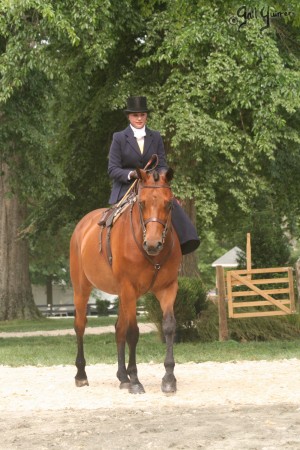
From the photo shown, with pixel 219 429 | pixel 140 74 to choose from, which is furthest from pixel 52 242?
pixel 219 429

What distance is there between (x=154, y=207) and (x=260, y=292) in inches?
397

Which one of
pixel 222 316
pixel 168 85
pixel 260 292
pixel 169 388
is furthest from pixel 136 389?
pixel 168 85

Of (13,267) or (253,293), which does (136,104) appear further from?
(13,267)

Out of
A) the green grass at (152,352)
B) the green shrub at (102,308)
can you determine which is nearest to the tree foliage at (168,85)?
the green grass at (152,352)

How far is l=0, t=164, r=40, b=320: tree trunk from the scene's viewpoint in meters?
36.6

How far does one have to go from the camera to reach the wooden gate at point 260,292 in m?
20.8

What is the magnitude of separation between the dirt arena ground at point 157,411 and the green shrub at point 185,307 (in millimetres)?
5335

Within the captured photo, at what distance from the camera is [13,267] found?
121ft

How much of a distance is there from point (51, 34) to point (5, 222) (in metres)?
16.0

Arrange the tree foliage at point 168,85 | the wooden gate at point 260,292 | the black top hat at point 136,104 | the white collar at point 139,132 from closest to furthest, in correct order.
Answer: the black top hat at point 136,104 → the white collar at point 139,132 → the wooden gate at point 260,292 → the tree foliage at point 168,85

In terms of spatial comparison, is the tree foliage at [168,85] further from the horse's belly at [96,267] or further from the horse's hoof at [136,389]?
the horse's hoof at [136,389]

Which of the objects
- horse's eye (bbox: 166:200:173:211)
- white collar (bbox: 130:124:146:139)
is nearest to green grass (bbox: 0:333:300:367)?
white collar (bbox: 130:124:146:139)

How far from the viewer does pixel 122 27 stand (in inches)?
962

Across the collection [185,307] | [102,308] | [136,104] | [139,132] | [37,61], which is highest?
[37,61]
